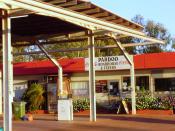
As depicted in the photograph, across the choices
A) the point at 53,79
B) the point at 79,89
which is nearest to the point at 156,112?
the point at 79,89

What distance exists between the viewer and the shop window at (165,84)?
28800mm

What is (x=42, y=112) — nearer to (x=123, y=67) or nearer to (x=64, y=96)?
(x=123, y=67)

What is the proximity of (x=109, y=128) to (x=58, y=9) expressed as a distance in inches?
204

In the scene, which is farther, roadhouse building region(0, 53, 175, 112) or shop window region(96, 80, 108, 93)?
shop window region(96, 80, 108, 93)

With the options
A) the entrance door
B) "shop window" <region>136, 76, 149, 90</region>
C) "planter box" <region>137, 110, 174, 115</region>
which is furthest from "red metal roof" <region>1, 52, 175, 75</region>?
"planter box" <region>137, 110, 174, 115</region>

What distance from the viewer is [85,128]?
18.4 metres

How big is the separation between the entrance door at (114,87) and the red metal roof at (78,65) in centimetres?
196

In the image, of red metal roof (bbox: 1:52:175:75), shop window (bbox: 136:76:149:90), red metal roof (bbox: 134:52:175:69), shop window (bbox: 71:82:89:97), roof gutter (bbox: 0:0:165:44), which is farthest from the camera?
shop window (bbox: 71:82:89:97)

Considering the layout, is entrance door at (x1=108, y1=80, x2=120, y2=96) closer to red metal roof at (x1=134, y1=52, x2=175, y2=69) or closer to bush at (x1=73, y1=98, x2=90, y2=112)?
bush at (x1=73, y1=98, x2=90, y2=112)

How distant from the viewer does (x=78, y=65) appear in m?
31.3

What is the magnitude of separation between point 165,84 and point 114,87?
3.43 metres

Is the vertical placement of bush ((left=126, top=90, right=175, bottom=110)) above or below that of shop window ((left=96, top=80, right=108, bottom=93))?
below

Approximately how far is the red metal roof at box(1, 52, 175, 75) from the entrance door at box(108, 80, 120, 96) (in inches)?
77.0

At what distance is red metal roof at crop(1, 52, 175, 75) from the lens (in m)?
28.4
